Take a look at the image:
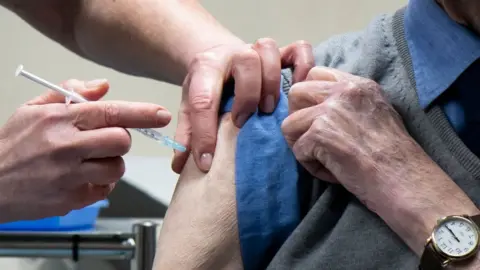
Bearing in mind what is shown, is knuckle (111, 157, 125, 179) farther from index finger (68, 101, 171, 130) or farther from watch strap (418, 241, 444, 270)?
watch strap (418, 241, 444, 270)

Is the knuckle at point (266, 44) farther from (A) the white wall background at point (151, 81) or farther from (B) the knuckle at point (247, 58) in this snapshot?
(A) the white wall background at point (151, 81)

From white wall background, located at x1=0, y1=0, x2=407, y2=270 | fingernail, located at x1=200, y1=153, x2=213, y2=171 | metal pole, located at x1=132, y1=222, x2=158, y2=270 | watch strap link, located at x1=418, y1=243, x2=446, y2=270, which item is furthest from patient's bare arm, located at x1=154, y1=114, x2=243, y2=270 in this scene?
white wall background, located at x1=0, y1=0, x2=407, y2=270

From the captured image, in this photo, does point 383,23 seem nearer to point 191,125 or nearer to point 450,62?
point 450,62

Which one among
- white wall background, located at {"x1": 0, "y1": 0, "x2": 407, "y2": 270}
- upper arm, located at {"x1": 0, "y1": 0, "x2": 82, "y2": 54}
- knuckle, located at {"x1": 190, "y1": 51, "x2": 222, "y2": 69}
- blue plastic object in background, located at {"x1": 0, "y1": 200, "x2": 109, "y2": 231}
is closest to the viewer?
knuckle, located at {"x1": 190, "y1": 51, "x2": 222, "y2": 69}

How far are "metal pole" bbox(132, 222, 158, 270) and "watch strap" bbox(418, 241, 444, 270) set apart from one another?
828 mm

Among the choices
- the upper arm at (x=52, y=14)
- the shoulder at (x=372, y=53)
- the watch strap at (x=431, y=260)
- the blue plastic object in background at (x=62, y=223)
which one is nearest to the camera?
the watch strap at (x=431, y=260)

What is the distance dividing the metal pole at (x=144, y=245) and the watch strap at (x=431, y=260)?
828 millimetres

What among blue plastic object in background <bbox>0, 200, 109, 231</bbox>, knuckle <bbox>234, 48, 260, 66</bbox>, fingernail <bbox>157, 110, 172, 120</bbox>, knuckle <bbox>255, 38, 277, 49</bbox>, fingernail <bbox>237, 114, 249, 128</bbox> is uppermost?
knuckle <bbox>255, 38, 277, 49</bbox>

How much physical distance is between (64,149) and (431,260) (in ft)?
1.78

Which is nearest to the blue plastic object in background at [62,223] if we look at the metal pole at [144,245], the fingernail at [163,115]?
the metal pole at [144,245]

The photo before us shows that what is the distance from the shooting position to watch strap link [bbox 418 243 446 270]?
72 cm

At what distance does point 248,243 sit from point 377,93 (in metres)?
0.25

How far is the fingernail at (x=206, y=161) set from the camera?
2.79ft

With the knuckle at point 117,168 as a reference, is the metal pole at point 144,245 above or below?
below
